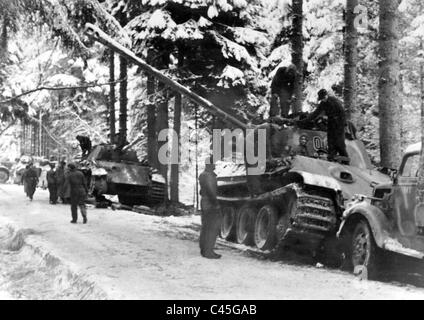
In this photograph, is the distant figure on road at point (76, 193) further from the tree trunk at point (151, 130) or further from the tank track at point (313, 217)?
the tree trunk at point (151, 130)

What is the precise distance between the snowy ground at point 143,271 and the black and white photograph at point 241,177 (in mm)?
42

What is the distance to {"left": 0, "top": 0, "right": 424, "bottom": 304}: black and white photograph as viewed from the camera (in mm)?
8422

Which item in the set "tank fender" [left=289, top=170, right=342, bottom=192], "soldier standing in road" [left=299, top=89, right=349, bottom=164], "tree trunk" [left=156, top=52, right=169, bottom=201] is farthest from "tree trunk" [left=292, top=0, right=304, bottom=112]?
"tank fender" [left=289, top=170, right=342, bottom=192]

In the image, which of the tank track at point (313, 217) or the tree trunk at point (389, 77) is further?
the tree trunk at point (389, 77)

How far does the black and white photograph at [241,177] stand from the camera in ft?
27.6

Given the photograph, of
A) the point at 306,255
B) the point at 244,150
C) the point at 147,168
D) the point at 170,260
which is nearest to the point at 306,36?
the point at 147,168

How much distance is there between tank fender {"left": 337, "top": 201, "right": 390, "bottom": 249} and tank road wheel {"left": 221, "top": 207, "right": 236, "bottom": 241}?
212 inches

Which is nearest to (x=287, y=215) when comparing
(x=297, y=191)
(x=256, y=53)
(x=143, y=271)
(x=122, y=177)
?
(x=297, y=191)

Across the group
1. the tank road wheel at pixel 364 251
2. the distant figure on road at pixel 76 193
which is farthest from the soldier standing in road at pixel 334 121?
the distant figure on road at pixel 76 193

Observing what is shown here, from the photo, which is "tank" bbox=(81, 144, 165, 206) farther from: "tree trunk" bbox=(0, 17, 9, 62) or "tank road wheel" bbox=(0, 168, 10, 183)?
"tank road wheel" bbox=(0, 168, 10, 183)

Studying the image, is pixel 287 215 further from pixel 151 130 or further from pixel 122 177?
pixel 151 130

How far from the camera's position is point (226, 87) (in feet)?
65.0

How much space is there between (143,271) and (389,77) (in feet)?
23.1
